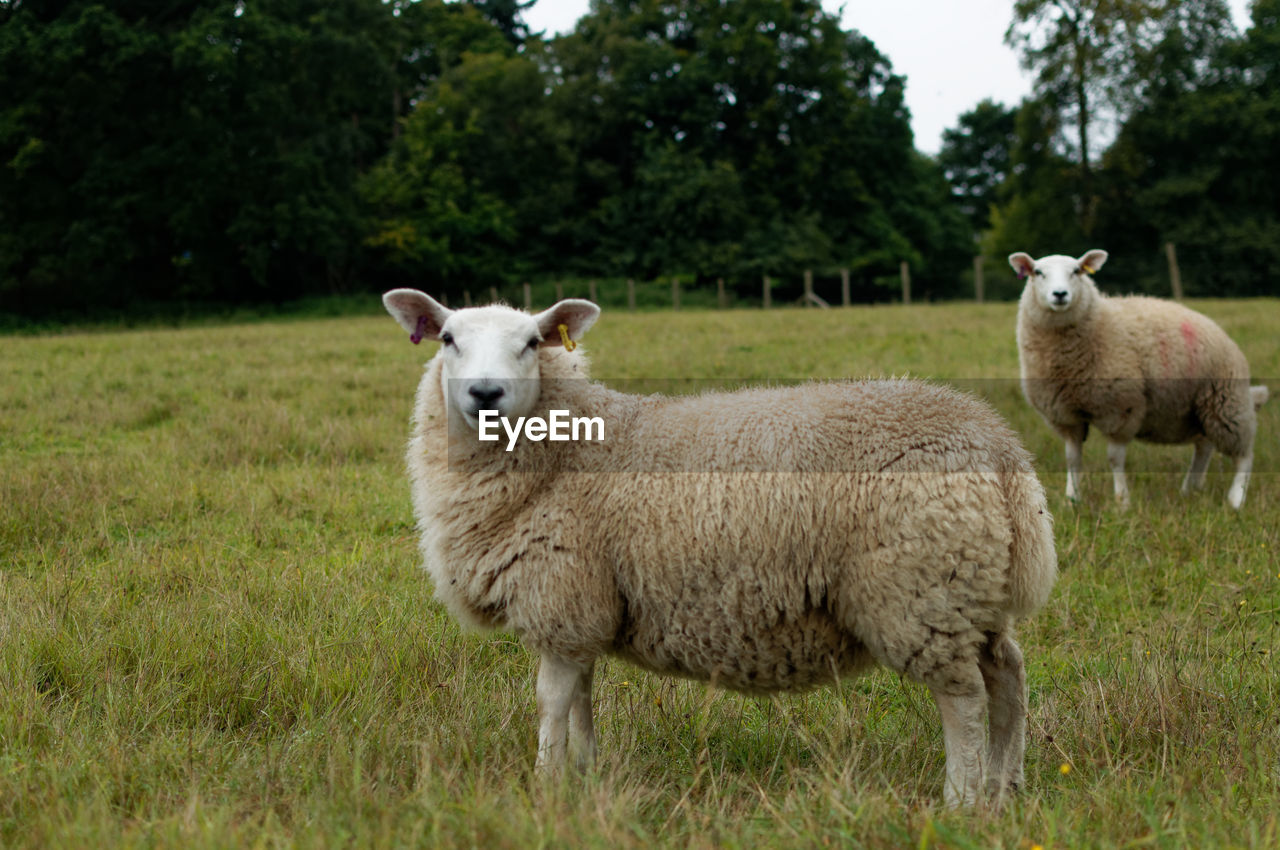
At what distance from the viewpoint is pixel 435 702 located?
3188 mm

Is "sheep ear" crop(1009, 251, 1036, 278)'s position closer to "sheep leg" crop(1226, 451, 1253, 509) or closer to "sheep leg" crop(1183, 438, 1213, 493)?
"sheep leg" crop(1183, 438, 1213, 493)

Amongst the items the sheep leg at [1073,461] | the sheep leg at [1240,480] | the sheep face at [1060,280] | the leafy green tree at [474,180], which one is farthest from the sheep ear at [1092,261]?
the leafy green tree at [474,180]

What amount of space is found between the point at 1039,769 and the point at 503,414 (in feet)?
6.98

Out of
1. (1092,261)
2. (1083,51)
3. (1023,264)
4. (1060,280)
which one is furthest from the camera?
(1083,51)

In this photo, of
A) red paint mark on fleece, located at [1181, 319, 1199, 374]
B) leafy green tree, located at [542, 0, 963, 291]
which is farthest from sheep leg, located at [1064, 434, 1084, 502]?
leafy green tree, located at [542, 0, 963, 291]

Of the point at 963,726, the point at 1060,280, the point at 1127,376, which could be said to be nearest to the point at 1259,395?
the point at 1127,376

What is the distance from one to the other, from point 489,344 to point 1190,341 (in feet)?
19.2

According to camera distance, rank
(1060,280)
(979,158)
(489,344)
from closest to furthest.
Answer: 1. (489,344)
2. (1060,280)
3. (979,158)

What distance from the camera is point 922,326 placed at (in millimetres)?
16234

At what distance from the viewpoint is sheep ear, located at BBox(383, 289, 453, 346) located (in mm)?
3295

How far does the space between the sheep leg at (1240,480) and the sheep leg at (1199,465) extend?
216 mm

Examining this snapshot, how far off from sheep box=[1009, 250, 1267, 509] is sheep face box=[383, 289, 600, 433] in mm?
4711

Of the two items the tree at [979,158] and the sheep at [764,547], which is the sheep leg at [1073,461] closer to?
the sheep at [764,547]

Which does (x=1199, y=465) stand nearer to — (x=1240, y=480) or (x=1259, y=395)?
(x=1240, y=480)
